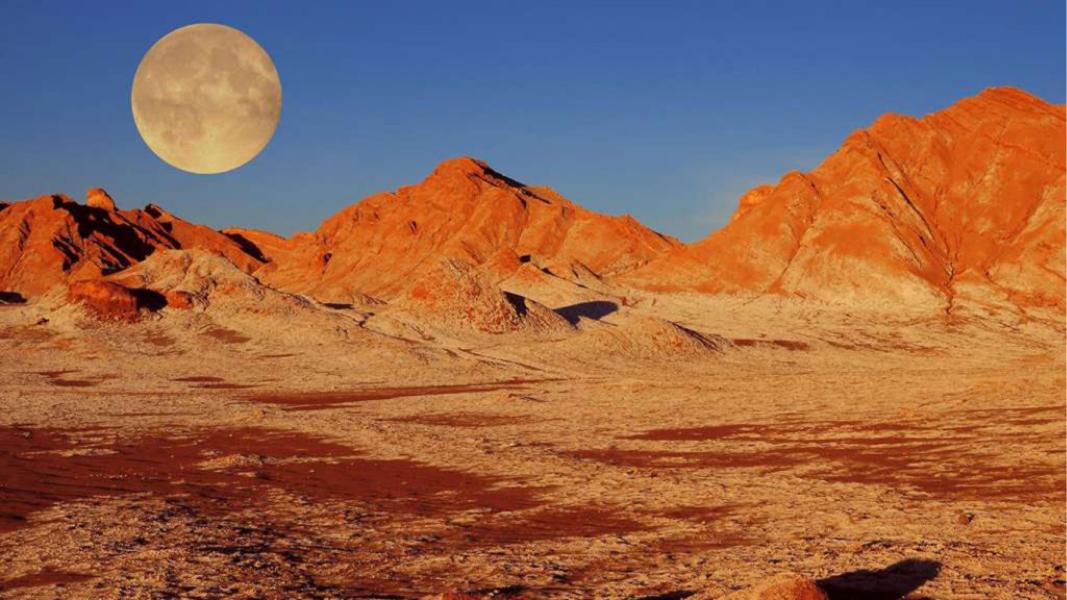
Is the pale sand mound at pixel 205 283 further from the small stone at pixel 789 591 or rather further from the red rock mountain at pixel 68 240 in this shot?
the small stone at pixel 789 591

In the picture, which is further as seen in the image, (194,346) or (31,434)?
(194,346)

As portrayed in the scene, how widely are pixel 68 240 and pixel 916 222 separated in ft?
360

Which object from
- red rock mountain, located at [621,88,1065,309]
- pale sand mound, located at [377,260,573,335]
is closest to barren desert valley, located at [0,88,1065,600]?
pale sand mound, located at [377,260,573,335]

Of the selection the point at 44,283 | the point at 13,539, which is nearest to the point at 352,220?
the point at 44,283

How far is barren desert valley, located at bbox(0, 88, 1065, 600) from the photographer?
38.5 feet

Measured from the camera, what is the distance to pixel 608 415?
99.5 ft

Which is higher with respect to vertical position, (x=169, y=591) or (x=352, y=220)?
(x=352, y=220)

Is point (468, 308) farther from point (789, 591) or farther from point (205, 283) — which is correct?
point (789, 591)

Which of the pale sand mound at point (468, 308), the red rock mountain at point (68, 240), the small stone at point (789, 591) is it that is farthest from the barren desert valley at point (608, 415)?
the red rock mountain at point (68, 240)

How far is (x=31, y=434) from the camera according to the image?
26203mm

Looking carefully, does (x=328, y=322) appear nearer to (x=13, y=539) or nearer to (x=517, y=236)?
(x=13, y=539)

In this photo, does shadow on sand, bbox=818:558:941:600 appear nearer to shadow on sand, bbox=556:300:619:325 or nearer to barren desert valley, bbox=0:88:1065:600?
barren desert valley, bbox=0:88:1065:600

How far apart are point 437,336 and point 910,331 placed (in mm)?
37140

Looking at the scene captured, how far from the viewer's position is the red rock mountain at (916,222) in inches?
3423
